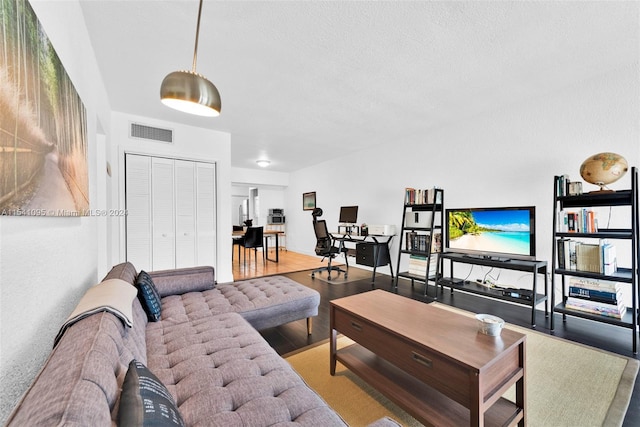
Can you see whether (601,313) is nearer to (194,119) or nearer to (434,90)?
(434,90)

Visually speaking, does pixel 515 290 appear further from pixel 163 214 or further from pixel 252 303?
→ pixel 163 214

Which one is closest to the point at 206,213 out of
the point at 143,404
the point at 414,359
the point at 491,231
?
the point at 414,359

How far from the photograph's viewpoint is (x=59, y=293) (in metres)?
1.25

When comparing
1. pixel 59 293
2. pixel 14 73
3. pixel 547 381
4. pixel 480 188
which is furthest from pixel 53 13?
pixel 480 188

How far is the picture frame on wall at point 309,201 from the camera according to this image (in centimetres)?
695

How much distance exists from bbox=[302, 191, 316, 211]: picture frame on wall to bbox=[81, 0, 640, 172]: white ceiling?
347 centimetres

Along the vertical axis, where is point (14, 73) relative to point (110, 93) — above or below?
below

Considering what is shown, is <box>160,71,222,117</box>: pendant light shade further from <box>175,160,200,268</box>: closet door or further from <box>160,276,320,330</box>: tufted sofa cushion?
<box>175,160,200,268</box>: closet door

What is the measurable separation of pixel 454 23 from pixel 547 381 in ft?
8.58

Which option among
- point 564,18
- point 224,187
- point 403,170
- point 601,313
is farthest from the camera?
point 403,170

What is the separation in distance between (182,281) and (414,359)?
2069mm

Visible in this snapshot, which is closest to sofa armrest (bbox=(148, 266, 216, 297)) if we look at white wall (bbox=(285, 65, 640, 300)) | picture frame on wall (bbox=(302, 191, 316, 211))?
white wall (bbox=(285, 65, 640, 300))

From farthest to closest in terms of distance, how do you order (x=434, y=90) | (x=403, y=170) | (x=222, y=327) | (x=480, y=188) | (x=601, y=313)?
(x=403, y=170) → (x=480, y=188) → (x=434, y=90) → (x=601, y=313) → (x=222, y=327)

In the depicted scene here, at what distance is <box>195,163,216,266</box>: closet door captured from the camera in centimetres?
416
